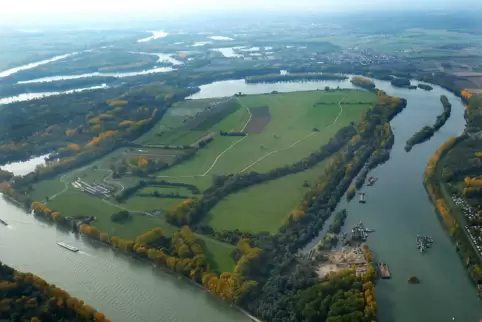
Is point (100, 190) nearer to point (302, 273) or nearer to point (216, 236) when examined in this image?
point (216, 236)

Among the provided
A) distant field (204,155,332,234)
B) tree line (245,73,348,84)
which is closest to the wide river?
distant field (204,155,332,234)

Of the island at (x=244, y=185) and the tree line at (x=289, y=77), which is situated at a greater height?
the island at (x=244, y=185)

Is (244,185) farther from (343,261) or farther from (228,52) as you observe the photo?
(228,52)

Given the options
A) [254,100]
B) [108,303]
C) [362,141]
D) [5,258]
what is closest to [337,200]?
[362,141]

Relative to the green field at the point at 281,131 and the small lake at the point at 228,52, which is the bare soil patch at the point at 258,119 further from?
the small lake at the point at 228,52

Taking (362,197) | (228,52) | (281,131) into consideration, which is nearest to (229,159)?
(281,131)

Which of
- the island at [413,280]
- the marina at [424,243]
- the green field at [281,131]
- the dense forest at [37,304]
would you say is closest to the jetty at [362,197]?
the marina at [424,243]
